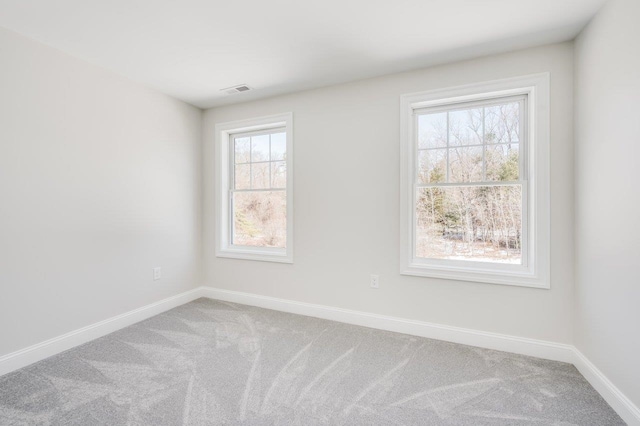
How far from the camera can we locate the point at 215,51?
2.32 m

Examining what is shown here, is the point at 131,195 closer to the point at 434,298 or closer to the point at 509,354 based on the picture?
the point at 434,298

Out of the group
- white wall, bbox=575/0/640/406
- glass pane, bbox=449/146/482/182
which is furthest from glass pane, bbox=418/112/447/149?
white wall, bbox=575/0/640/406

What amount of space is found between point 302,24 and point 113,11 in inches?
47.0

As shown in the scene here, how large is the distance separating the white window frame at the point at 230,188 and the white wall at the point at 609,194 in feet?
7.94

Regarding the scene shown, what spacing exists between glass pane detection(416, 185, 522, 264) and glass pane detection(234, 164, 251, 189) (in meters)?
2.01

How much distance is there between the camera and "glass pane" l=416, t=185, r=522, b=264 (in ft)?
7.94

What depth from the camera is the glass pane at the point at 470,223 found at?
95.3 inches

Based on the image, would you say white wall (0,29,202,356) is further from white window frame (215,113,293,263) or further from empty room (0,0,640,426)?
white window frame (215,113,293,263)

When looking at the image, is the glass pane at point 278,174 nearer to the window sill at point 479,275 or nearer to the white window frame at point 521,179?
the white window frame at point 521,179

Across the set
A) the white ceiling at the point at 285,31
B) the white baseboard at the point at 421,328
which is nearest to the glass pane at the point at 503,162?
the white ceiling at the point at 285,31

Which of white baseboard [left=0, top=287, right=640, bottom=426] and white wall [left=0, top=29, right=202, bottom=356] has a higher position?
white wall [left=0, top=29, right=202, bottom=356]

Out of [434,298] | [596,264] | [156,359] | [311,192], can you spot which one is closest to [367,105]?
[311,192]

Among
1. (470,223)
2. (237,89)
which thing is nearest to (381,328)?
(470,223)

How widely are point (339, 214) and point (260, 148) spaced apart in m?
1.33
